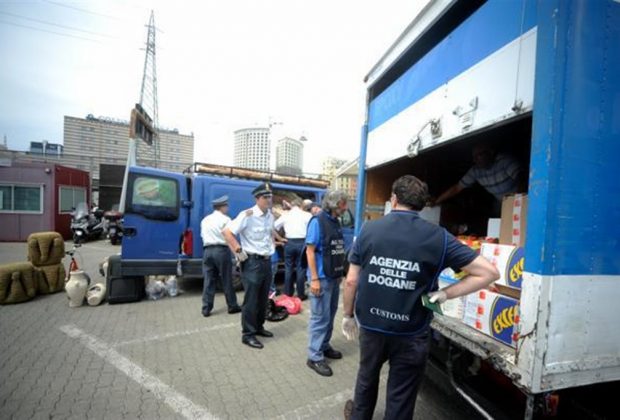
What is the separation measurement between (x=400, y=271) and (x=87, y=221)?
46.2 feet

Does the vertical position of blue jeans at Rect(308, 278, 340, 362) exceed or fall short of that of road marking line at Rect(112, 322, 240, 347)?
it exceeds it

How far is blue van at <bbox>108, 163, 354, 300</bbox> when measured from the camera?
4.98 metres

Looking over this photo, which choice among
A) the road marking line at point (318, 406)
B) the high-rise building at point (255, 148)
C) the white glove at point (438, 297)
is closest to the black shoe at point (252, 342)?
the road marking line at point (318, 406)

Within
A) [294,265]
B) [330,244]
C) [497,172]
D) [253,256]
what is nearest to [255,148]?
[294,265]

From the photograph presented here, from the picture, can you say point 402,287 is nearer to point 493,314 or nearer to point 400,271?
point 400,271

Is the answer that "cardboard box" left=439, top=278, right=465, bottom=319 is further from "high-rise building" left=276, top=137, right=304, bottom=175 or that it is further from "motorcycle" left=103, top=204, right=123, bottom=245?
"high-rise building" left=276, top=137, right=304, bottom=175

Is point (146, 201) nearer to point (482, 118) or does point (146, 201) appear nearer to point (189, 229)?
point (189, 229)

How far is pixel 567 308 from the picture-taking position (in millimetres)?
1396

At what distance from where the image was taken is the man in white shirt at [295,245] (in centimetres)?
536

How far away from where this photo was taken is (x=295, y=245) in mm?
5418

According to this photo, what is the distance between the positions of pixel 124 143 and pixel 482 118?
113 feet

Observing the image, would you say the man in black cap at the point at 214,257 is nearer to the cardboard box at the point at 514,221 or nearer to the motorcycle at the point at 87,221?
the cardboard box at the point at 514,221

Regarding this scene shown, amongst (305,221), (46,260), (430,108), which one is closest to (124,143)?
(46,260)

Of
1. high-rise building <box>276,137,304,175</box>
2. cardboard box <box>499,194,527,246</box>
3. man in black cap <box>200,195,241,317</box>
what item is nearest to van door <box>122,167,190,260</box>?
man in black cap <box>200,195,241,317</box>
